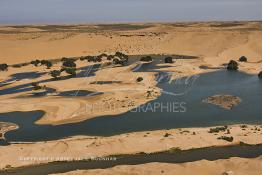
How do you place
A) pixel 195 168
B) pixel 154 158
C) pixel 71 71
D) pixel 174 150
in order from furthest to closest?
pixel 71 71
pixel 174 150
pixel 154 158
pixel 195 168

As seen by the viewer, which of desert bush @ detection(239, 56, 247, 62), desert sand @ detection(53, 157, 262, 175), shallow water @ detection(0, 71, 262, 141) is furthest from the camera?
desert bush @ detection(239, 56, 247, 62)

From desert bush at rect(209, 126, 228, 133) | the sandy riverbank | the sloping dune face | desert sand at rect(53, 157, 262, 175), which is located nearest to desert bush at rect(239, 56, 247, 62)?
the sloping dune face

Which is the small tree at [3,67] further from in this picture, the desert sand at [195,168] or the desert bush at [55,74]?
the desert sand at [195,168]

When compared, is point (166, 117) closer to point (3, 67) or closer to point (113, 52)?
point (3, 67)

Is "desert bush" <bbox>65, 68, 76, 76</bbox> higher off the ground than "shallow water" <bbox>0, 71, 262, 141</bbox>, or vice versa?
"desert bush" <bbox>65, 68, 76, 76</bbox>

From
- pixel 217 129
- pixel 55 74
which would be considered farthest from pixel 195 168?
pixel 55 74

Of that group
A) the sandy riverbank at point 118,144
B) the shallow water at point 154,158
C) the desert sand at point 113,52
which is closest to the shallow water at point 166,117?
the desert sand at point 113,52

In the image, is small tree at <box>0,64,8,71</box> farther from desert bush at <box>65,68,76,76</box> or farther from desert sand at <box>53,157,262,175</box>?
desert sand at <box>53,157,262,175</box>
